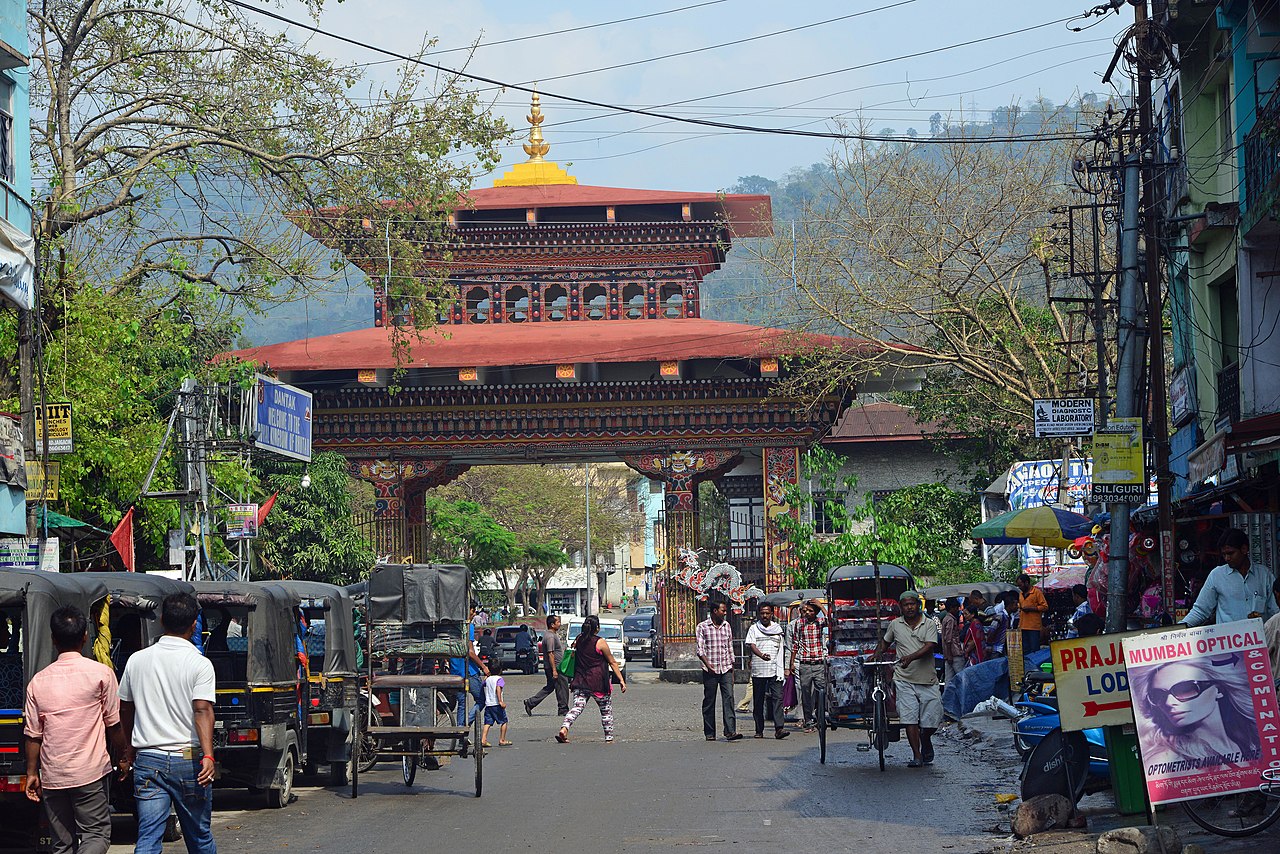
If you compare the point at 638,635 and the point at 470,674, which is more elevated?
the point at 470,674

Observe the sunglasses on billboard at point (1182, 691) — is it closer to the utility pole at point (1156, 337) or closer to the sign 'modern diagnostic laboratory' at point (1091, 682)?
the sign 'modern diagnostic laboratory' at point (1091, 682)

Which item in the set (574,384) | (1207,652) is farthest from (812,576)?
(1207,652)

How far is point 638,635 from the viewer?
52844 mm

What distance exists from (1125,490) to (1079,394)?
11218 millimetres

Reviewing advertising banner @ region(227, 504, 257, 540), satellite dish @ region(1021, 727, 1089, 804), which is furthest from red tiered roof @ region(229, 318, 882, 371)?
satellite dish @ region(1021, 727, 1089, 804)

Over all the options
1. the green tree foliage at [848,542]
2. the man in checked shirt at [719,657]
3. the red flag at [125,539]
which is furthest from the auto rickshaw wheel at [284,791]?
the green tree foliage at [848,542]

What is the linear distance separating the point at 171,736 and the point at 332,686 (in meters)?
7.24

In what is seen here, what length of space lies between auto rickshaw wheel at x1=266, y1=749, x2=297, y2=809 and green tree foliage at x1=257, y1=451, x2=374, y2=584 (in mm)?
22308

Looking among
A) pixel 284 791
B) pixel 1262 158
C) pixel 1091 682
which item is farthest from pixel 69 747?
pixel 1262 158

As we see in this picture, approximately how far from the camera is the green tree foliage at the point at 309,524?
119 ft

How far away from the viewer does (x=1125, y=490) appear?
50.7 ft

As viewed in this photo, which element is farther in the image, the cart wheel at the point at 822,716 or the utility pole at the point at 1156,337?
the cart wheel at the point at 822,716

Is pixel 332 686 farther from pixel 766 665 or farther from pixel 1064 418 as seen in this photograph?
pixel 1064 418

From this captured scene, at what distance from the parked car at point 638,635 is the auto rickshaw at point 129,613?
114 ft
